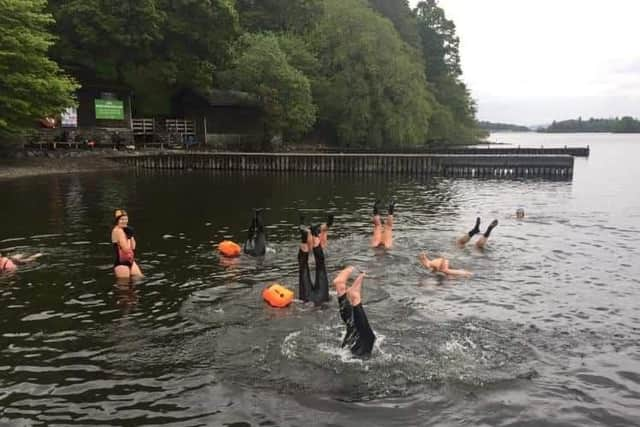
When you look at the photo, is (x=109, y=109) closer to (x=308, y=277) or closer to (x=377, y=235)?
(x=377, y=235)

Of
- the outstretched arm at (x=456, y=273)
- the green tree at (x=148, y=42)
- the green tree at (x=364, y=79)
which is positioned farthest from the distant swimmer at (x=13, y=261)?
the green tree at (x=364, y=79)

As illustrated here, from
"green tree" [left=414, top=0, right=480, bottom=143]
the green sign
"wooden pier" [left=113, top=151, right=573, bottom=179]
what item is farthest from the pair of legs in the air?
"green tree" [left=414, top=0, right=480, bottom=143]

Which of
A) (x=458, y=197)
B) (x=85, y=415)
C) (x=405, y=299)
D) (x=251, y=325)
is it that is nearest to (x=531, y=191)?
(x=458, y=197)

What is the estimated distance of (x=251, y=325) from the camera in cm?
1180

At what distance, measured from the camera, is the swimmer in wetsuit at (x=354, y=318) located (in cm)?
924

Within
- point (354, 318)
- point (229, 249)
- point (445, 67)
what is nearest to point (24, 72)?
point (229, 249)

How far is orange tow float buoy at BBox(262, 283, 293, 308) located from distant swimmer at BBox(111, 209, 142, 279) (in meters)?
4.56

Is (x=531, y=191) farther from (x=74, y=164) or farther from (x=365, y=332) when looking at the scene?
(x=74, y=164)

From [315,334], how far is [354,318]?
1.87m

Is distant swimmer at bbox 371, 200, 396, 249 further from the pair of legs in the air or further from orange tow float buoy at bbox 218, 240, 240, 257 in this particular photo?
the pair of legs in the air

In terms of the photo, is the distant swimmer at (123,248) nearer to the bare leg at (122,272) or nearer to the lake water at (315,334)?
the bare leg at (122,272)

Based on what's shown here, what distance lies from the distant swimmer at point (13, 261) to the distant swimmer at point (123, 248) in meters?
3.11

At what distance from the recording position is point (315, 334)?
1120cm

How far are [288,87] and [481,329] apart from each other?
168 feet
